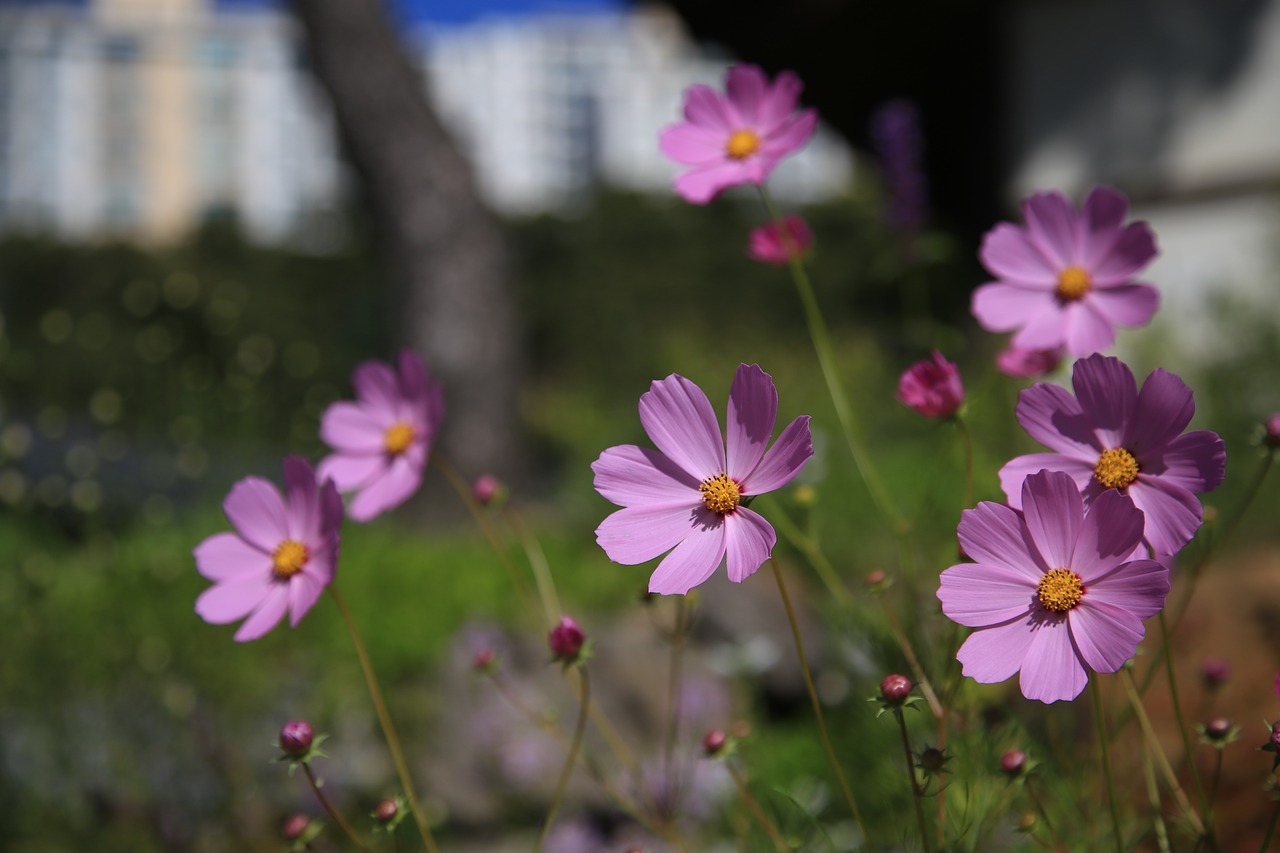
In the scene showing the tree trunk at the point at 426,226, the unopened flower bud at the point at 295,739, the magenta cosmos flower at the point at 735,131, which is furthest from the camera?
the tree trunk at the point at 426,226

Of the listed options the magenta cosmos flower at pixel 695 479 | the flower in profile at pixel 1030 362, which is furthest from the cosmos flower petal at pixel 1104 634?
the flower in profile at pixel 1030 362

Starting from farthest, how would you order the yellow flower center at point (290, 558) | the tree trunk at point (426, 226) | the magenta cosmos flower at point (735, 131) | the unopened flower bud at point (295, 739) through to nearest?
the tree trunk at point (426, 226), the magenta cosmos flower at point (735, 131), the yellow flower center at point (290, 558), the unopened flower bud at point (295, 739)

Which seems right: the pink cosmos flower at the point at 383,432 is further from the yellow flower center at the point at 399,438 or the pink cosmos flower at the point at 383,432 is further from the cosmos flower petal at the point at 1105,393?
the cosmos flower petal at the point at 1105,393

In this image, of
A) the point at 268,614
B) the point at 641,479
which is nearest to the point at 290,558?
the point at 268,614

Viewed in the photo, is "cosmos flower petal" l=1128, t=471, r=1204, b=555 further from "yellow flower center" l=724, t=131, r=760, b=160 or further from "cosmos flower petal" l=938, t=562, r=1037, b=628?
"yellow flower center" l=724, t=131, r=760, b=160

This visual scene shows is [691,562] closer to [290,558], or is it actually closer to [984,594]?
[984,594]

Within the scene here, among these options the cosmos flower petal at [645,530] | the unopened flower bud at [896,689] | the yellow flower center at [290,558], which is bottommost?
the yellow flower center at [290,558]

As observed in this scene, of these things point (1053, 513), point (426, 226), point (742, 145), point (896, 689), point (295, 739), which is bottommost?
point (426, 226)
